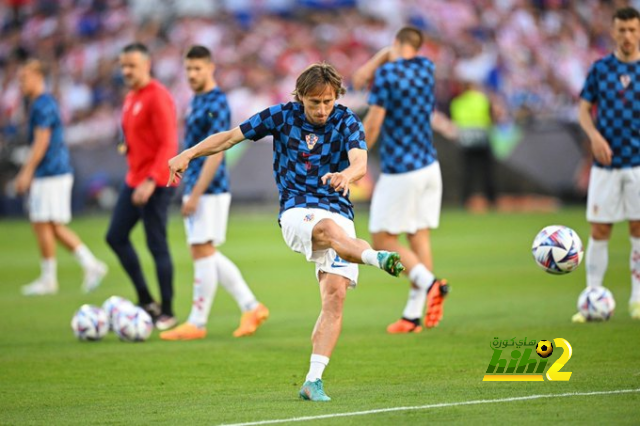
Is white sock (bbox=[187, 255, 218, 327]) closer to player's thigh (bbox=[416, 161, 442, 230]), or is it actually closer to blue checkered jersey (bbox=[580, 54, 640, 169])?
player's thigh (bbox=[416, 161, 442, 230])

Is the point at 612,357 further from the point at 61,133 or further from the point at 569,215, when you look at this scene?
the point at 569,215

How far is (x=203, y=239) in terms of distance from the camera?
10836 mm

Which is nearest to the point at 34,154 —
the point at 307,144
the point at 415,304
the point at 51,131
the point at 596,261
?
the point at 51,131

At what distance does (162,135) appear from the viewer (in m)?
11.3

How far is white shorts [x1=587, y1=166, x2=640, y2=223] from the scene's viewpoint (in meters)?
10.8

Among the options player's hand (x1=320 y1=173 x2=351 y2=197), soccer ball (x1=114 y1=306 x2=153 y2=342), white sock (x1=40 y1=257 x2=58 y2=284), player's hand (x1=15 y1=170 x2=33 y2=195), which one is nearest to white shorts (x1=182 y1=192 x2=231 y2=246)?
soccer ball (x1=114 y1=306 x2=153 y2=342)

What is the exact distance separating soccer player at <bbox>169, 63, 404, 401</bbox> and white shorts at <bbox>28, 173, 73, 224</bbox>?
25.5 ft

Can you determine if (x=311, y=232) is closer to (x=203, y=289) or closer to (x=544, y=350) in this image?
(x=544, y=350)

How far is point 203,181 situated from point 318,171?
3121 millimetres

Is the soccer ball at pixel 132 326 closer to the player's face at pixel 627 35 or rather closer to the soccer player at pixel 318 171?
the soccer player at pixel 318 171

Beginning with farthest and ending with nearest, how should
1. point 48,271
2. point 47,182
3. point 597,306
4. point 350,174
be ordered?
point 47,182, point 48,271, point 597,306, point 350,174

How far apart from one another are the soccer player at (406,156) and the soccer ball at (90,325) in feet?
8.82

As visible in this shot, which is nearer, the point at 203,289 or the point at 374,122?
the point at 374,122

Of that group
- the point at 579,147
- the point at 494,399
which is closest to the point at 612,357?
the point at 494,399
